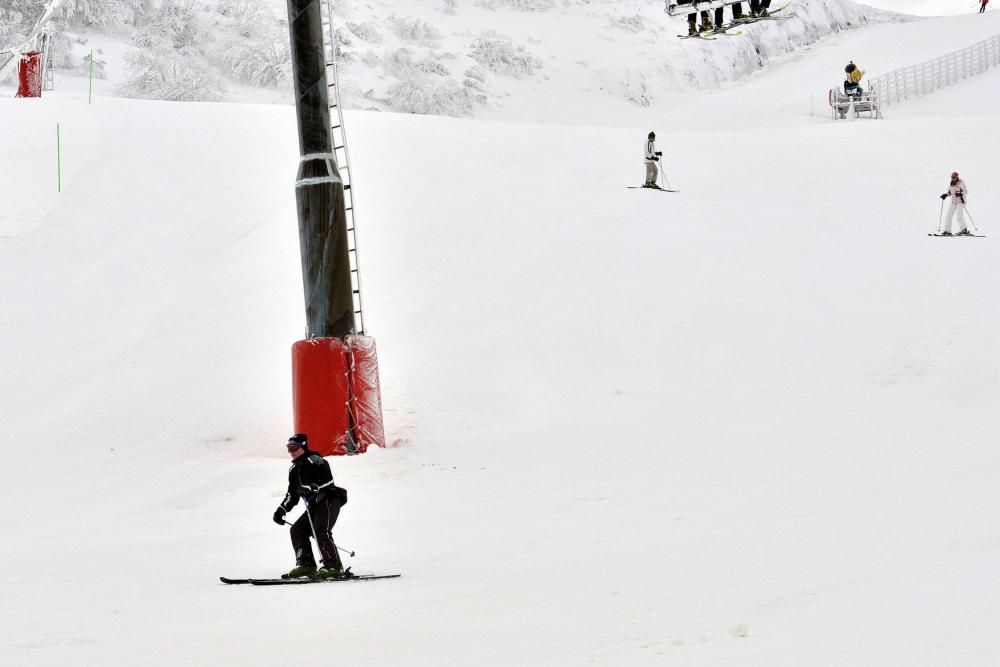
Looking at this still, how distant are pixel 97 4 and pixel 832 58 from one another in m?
34.8

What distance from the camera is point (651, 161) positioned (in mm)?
25219


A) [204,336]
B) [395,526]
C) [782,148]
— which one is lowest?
[395,526]

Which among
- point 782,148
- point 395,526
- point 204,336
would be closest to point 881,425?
point 395,526

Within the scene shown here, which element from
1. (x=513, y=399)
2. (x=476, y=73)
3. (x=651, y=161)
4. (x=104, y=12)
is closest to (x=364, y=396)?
(x=513, y=399)

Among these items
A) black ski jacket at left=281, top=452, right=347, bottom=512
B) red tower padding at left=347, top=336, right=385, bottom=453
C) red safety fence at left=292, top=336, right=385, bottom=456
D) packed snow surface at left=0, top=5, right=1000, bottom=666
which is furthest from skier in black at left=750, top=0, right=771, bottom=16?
black ski jacket at left=281, top=452, right=347, bottom=512

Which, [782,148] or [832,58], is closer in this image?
[782,148]

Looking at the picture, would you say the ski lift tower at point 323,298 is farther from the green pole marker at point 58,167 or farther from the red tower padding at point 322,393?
the green pole marker at point 58,167

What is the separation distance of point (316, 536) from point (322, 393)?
15.9 feet

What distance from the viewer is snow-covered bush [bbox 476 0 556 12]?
64750mm

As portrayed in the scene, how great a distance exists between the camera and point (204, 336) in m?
16.7

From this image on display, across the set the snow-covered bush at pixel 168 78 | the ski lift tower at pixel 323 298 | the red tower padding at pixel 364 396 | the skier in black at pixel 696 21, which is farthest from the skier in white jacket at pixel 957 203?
the snow-covered bush at pixel 168 78

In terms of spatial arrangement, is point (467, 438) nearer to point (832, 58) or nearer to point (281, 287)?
point (281, 287)

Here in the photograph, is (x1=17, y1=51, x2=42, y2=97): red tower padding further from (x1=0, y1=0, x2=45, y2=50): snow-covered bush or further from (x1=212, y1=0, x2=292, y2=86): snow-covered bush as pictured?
(x1=0, y1=0, x2=45, y2=50): snow-covered bush

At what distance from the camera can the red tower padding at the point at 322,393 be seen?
12.9 metres
